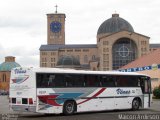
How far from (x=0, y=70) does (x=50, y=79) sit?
502 ft

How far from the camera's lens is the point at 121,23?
14988 cm

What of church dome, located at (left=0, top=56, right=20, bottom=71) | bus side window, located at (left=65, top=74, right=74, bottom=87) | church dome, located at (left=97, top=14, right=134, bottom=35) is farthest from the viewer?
church dome, located at (left=0, top=56, right=20, bottom=71)

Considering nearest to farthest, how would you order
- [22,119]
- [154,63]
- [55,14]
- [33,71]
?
[22,119]
[33,71]
[154,63]
[55,14]

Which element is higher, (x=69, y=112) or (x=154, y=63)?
(x=154, y=63)

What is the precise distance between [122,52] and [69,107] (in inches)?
4278

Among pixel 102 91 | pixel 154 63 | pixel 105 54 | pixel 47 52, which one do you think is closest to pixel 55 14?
pixel 47 52

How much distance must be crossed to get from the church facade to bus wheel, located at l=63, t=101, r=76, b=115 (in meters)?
106

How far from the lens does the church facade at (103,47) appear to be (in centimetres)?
13350

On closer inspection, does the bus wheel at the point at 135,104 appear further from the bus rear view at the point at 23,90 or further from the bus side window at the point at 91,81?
the bus rear view at the point at 23,90

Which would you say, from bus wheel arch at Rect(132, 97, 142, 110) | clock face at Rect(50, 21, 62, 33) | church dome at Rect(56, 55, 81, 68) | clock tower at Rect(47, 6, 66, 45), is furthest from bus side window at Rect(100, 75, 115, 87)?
clock face at Rect(50, 21, 62, 33)

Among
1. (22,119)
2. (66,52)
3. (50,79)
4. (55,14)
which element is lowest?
(22,119)

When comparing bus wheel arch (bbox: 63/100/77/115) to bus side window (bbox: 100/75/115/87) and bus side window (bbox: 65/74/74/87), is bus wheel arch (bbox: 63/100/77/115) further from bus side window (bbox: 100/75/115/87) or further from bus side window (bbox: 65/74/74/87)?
bus side window (bbox: 100/75/115/87)

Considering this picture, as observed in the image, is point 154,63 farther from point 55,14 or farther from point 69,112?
point 55,14

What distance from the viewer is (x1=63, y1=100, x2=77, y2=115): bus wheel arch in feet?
84.0
